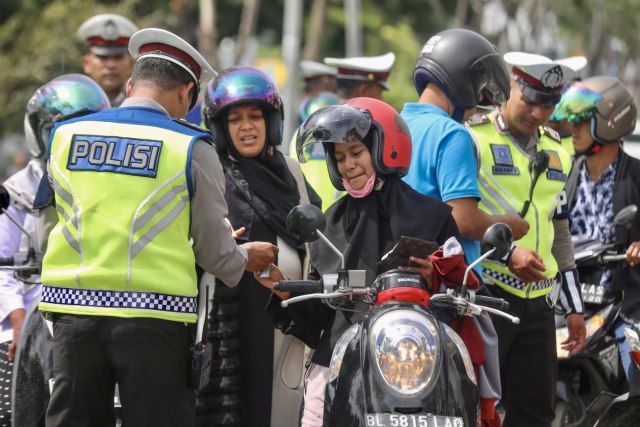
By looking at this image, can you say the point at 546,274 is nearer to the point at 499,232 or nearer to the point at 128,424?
the point at 499,232

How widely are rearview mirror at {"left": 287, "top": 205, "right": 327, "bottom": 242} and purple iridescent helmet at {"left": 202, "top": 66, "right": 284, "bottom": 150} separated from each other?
188cm

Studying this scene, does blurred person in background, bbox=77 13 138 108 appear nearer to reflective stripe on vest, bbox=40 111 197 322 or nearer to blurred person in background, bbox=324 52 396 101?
blurred person in background, bbox=324 52 396 101

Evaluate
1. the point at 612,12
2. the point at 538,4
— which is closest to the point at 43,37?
the point at 538,4

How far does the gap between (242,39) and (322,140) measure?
20.9m

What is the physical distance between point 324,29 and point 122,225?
94.0ft

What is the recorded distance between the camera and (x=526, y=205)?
6.93 m

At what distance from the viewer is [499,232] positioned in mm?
5129

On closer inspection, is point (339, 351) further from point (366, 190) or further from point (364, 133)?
point (364, 133)

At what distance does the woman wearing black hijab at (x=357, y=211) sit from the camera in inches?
216

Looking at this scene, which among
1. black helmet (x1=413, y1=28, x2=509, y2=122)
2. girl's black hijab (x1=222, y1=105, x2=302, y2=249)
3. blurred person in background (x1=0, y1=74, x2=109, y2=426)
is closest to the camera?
black helmet (x1=413, y1=28, x2=509, y2=122)

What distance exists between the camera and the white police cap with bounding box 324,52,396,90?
32.4 ft

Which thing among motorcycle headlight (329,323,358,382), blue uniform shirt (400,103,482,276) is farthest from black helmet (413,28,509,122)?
motorcycle headlight (329,323,358,382)

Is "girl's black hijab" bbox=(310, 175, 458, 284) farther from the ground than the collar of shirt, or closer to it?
closer to it

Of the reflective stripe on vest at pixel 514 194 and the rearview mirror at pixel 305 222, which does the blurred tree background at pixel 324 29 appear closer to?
the reflective stripe on vest at pixel 514 194
